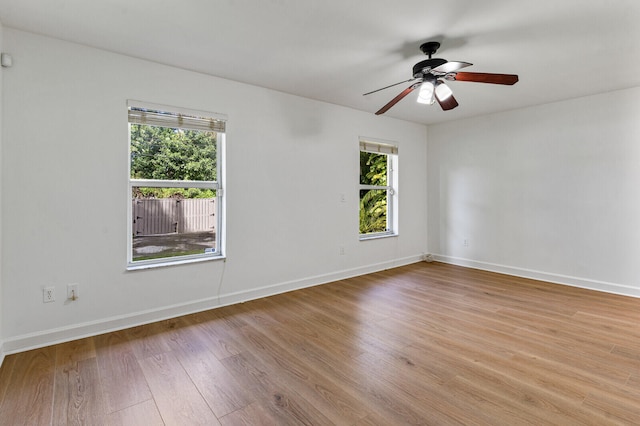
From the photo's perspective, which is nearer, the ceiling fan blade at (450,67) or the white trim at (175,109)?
the ceiling fan blade at (450,67)

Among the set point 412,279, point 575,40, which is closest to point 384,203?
point 412,279

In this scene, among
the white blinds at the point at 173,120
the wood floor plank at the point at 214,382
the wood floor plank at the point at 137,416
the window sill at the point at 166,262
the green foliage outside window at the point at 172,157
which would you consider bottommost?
the wood floor plank at the point at 137,416

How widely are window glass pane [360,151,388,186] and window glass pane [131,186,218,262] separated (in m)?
2.38

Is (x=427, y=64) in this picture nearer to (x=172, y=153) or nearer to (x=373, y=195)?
(x=172, y=153)

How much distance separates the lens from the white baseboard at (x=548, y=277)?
3.78m

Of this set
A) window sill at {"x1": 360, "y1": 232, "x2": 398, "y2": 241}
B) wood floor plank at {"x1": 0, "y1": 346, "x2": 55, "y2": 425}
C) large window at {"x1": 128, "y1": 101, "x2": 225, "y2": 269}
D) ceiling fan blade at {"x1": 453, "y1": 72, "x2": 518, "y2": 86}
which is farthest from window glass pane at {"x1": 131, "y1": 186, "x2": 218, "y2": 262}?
ceiling fan blade at {"x1": 453, "y1": 72, "x2": 518, "y2": 86}

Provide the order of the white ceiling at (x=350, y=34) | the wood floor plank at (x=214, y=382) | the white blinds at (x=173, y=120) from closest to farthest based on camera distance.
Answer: the wood floor plank at (x=214, y=382), the white ceiling at (x=350, y=34), the white blinds at (x=173, y=120)

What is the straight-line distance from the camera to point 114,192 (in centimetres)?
279

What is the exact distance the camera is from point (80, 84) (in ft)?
8.59

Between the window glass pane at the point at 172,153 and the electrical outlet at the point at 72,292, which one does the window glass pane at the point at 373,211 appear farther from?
the electrical outlet at the point at 72,292

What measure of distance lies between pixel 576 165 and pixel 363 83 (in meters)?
2.98

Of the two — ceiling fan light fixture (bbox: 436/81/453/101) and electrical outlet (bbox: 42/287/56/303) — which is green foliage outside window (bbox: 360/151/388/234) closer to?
ceiling fan light fixture (bbox: 436/81/453/101)

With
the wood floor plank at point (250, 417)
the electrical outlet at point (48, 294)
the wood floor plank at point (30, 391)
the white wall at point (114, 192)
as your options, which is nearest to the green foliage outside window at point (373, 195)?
the white wall at point (114, 192)

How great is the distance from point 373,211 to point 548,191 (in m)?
2.39
